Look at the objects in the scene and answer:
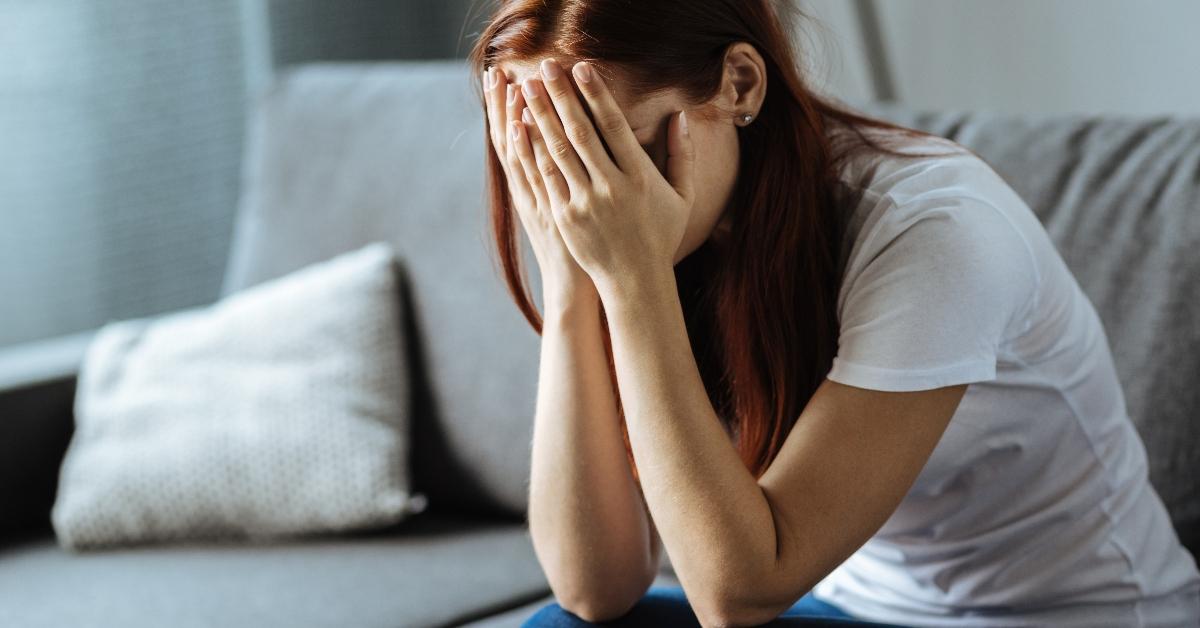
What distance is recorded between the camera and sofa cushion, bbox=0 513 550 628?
1.26 meters

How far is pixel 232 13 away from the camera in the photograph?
2.37m

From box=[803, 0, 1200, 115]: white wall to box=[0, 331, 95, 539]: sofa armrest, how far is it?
111 centimetres

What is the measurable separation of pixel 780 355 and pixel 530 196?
0.24m

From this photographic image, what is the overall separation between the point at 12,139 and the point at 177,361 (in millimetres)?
907

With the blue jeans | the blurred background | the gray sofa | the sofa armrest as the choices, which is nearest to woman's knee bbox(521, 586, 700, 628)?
the blue jeans

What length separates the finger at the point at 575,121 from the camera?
0.86m

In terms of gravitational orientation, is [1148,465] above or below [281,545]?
above

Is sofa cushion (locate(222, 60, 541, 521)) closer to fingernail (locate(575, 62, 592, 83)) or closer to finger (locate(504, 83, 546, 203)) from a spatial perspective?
finger (locate(504, 83, 546, 203))

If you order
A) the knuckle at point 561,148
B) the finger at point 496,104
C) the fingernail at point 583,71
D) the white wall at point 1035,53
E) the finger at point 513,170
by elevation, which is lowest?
the white wall at point 1035,53

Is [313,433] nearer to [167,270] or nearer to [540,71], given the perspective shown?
[540,71]

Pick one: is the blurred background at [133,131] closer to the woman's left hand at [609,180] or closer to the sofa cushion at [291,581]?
the sofa cushion at [291,581]

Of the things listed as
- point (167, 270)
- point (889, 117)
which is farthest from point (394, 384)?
point (167, 270)

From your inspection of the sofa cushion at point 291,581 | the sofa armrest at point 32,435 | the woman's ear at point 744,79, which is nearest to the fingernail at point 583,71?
the woman's ear at point 744,79

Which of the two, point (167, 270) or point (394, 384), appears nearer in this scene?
point (394, 384)
